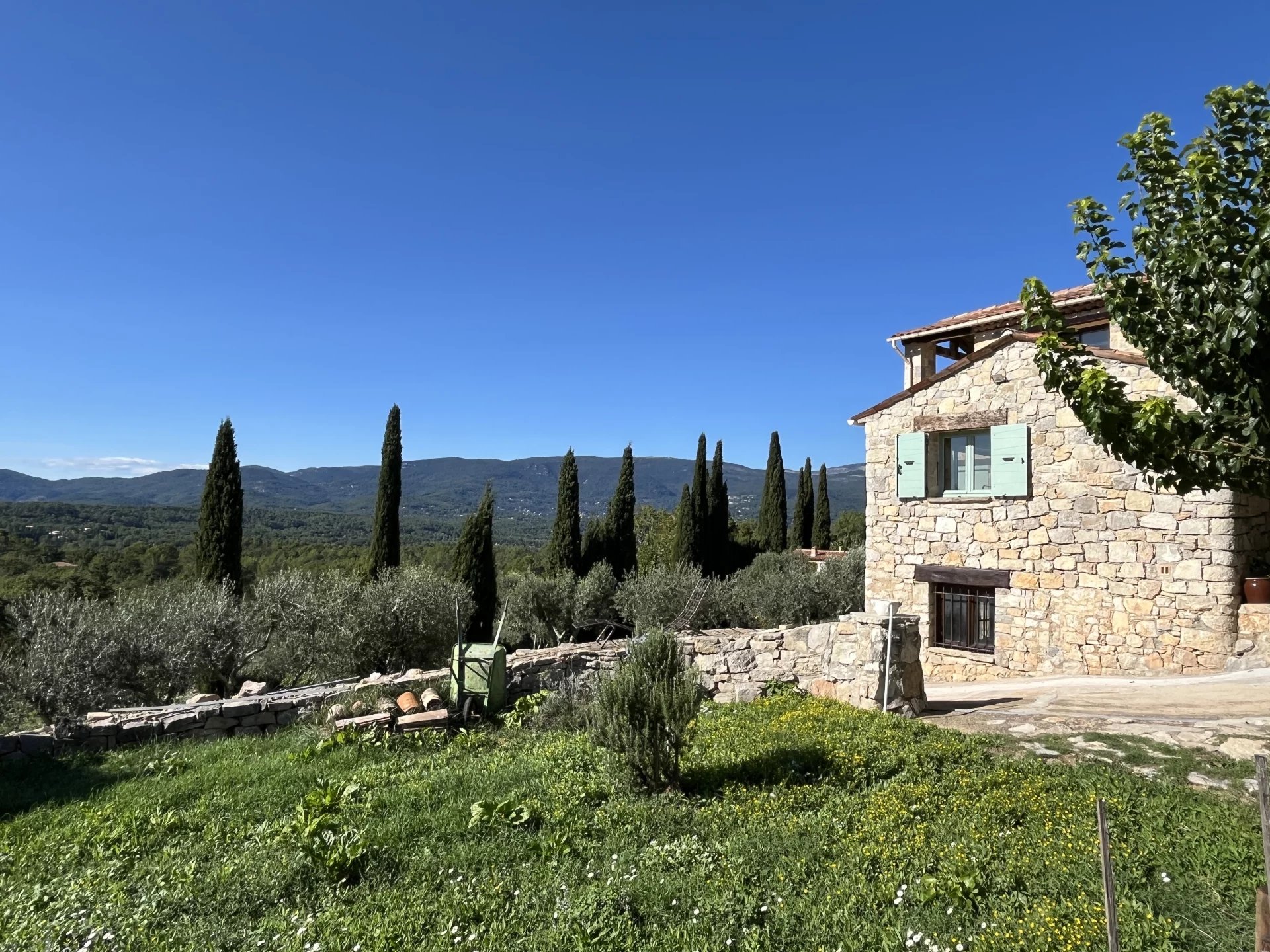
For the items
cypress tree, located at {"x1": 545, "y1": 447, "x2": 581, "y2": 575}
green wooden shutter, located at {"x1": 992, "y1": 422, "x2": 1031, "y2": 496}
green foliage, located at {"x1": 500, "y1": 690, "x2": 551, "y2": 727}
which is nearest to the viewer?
green foliage, located at {"x1": 500, "y1": 690, "x2": 551, "y2": 727}

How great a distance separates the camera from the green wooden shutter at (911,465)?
12.7 m

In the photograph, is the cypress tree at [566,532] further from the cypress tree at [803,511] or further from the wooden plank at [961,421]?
the wooden plank at [961,421]

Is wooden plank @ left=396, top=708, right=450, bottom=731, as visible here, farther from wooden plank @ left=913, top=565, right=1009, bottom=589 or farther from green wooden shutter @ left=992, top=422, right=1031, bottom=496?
green wooden shutter @ left=992, top=422, right=1031, bottom=496

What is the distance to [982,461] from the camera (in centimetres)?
1230

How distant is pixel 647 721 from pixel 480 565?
52.4 ft

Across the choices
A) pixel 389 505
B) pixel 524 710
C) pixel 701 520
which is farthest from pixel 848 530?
pixel 524 710

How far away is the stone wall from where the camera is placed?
32.5 feet

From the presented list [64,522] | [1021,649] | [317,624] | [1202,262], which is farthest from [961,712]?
[64,522]

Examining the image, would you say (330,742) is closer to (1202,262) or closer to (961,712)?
(961,712)

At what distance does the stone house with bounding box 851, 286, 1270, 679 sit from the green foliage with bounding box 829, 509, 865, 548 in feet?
62.1

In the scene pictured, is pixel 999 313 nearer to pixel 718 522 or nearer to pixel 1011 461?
pixel 1011 461

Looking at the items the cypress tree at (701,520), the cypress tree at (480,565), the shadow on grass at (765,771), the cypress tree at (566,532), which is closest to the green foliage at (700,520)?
the cypress tree at (701,520)

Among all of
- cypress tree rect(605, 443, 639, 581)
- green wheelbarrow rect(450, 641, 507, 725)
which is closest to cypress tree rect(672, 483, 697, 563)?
cypress tree rect(605, 443, 639, 581)

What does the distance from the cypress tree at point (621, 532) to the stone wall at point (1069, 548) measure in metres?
15.5
